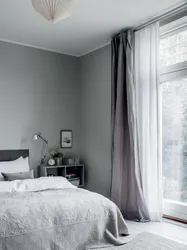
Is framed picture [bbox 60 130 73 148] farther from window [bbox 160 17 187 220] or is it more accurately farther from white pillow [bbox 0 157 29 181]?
window [bbox 160 17 187 220]

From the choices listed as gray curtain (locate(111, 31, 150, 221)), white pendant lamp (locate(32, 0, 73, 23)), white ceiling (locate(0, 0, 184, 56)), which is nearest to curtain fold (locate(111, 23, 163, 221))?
gray curtain (locate(111, 31, 150, 221))

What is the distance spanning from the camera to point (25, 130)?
4.54 m

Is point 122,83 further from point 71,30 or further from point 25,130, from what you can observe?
point 25,130

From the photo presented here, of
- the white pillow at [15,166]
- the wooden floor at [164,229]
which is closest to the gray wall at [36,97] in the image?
the white pillow at [15,166]

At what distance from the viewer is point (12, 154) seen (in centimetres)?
433

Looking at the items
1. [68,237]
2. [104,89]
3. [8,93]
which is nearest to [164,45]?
[104,89]

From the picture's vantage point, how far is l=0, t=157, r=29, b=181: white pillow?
13.0 ft

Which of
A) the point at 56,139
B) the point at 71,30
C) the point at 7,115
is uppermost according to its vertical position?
the point at 71,30

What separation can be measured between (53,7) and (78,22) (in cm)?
133

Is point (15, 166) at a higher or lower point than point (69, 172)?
higher

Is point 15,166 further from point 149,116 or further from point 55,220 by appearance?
point 149,116

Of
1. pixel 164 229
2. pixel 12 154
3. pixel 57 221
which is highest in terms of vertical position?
pixel 12 154

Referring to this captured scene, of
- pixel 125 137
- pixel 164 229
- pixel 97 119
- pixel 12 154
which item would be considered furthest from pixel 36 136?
pixel 164 229

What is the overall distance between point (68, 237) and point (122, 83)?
2271 mm
